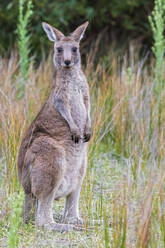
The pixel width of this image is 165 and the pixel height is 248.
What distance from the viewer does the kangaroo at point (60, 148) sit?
378 centimetres

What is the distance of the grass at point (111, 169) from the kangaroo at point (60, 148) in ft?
0.37

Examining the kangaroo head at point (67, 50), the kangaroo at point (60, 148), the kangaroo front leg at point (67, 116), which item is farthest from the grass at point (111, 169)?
the kangaroo head at point (67, 50)

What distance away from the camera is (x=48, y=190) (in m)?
3.76

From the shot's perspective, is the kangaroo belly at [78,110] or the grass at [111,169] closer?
the grass at [111,169]

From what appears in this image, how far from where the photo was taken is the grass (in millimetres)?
3160

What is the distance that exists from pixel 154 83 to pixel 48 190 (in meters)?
2.66

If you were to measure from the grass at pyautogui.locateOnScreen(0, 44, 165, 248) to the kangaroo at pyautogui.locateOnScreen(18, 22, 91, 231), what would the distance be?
4.4 inches

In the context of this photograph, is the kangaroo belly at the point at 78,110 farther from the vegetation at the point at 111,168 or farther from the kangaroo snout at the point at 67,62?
the vegetation at the point at 111,168

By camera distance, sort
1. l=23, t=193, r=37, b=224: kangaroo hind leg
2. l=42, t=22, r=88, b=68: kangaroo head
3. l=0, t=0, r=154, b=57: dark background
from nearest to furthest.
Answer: l=23, t=193, r=37, b=224: kangaroo hind leg → l=42, t=22, r=88, b=68: kangaroo head → l=0, t=0, r=154, b=57: dark background

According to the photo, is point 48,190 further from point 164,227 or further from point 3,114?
point 3,114

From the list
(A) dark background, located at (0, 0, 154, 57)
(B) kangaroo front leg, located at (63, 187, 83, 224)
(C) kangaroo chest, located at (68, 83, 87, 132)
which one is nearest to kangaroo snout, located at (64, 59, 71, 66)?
(C) kangaroo chest, located at (68, 83, 87, 132)

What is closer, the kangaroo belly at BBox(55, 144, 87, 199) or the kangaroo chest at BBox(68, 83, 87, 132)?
the kangaroo belly at BBox(55, 144, 87, 199)

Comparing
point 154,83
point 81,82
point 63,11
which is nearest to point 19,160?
point 81,82

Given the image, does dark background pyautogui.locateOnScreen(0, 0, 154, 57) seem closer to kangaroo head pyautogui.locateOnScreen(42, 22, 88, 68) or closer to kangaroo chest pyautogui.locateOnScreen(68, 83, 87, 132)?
kangaroo head pyautogui.locateOnScreen(42, 22, 88, 68)
